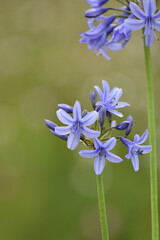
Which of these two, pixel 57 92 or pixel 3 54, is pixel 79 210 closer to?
pixel 57 92

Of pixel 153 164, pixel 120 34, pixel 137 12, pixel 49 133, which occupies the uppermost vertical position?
pixel 137 12

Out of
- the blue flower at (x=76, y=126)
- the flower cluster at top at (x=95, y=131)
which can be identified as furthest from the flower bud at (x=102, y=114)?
the blue flower at (x=76, y=126)

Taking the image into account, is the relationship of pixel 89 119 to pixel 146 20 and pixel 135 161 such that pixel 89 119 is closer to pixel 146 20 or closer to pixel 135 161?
pixel 135 161

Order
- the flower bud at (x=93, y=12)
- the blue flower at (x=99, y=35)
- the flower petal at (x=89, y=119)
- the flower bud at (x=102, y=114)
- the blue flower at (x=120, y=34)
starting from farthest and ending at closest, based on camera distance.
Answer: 1. the blue flower at (x=99, y=35)
2. the flower bud at (x=93, y=12)
3. the blue flower at (x=120, y=34)
4. the flower bud at (x=102, y=114)
5. the flower petal at (x=89, y=119)

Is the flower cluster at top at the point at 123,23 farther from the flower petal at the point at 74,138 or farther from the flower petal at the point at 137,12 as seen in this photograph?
the flower petal at the point at 74,138

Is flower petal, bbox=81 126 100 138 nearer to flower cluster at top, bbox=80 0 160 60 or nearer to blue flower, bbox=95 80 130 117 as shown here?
blue flower, bbox=95 80 130 117


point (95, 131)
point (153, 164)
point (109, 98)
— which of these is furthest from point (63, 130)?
point (153, 164)

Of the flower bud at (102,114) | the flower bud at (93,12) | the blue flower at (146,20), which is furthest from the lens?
the flower bud at (93,12)
